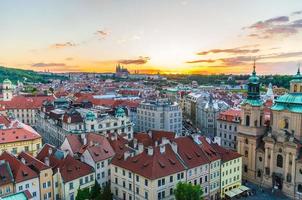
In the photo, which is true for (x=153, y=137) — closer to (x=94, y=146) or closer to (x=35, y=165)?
(x=94, y=146)

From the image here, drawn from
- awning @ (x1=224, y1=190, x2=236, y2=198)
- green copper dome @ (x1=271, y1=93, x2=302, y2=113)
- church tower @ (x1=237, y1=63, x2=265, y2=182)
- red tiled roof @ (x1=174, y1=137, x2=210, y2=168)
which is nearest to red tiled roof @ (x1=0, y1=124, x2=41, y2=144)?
red tiled roof @ (x1=174, y1=137, x2=210, y2=168)

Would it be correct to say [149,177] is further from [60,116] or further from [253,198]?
[60,116]

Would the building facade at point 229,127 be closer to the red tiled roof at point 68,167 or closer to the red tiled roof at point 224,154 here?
the red tiled roof at point 224,154

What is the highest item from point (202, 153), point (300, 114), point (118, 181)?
point (300, 114)

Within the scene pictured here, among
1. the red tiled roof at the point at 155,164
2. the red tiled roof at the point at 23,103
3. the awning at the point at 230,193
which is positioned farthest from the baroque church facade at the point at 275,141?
the red tiled roof at the point at 23,103

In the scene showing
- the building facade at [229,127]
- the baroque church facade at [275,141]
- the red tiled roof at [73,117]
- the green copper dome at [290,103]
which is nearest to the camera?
the baroque church facade at [275,141]

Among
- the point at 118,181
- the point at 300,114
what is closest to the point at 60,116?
the point at 118,181

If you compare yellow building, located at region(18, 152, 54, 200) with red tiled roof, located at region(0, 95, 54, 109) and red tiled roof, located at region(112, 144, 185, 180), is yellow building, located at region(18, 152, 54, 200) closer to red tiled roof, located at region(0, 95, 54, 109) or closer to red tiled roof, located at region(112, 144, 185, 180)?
red tiled roof, located at region(112, 144, 185, 180)
